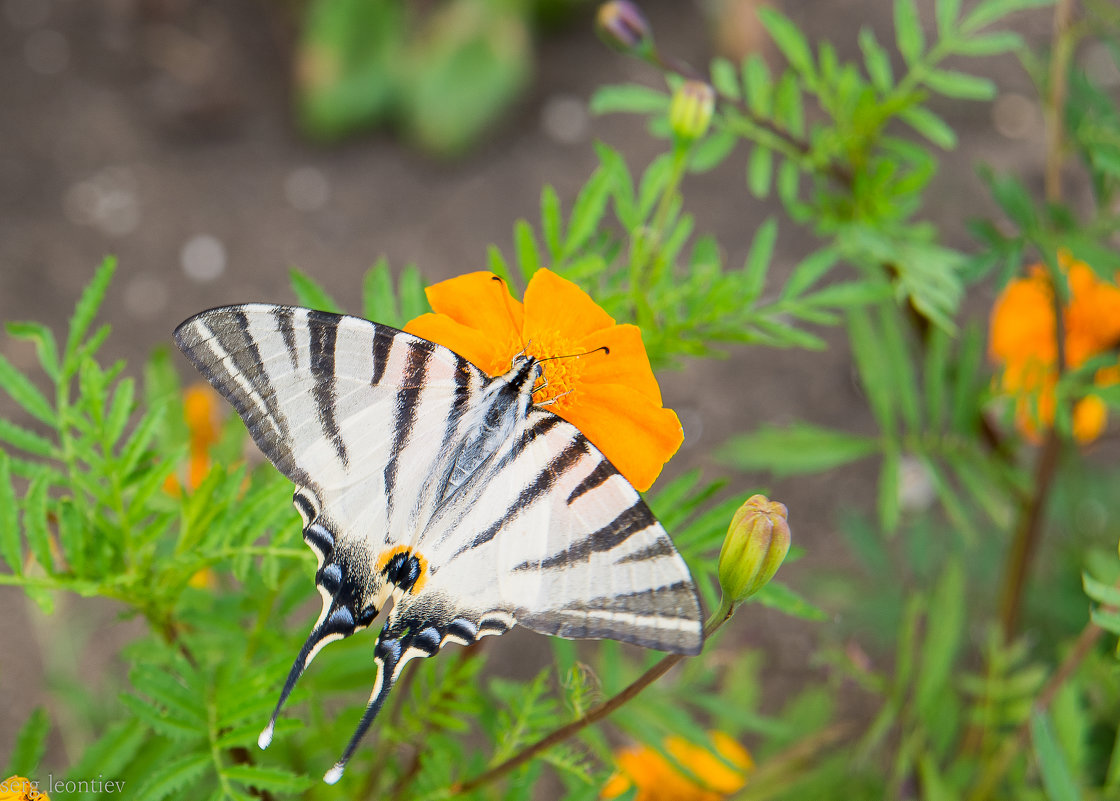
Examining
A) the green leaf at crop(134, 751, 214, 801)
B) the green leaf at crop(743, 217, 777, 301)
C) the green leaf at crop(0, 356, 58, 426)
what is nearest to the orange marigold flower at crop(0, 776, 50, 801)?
the green leaf at crop(134, 751, 214, 801)

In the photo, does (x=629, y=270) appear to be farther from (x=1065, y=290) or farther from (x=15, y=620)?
(x=15, y=620)

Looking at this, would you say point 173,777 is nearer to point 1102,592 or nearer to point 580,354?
point 580,354

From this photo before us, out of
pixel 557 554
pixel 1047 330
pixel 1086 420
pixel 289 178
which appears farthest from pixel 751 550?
pixel 289 178

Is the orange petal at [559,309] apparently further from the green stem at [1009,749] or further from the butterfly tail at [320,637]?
the green stem at [1009,749]

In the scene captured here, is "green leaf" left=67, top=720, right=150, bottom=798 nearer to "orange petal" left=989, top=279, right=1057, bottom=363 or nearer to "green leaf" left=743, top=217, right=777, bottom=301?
"green leaf" left=743, top=217, right=777, bottom=301

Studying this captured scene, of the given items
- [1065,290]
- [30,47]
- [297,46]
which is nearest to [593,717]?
[1065,290]

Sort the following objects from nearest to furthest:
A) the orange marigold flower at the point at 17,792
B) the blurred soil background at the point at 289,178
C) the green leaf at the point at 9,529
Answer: the orange marigold flower at the point at 17,792
the green leaf at the point at 9,529
the blurred soil background at the point at 289,178

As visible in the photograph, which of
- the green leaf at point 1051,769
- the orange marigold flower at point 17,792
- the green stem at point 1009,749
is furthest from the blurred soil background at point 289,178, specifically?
the orange marigold flower at point 17,792
